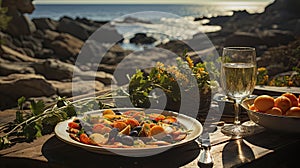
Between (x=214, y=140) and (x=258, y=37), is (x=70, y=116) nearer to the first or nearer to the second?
(x=214, y=140)

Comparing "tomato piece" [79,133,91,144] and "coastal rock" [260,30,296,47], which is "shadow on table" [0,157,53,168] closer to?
"tomato piece" [79,133,91,144]

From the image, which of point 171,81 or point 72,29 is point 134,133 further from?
point 72,29

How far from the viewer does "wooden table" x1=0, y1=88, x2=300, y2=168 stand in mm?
1429

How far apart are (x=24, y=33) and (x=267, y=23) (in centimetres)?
1146

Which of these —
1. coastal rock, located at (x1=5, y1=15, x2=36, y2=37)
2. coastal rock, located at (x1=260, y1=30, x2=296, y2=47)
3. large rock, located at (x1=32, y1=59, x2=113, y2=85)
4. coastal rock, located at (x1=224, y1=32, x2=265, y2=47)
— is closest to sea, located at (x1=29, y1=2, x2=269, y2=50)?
large rock, located at (x1=32, y1=59, x2=113, y2=85)

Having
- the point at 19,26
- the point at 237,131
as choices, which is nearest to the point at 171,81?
the point at 237,131

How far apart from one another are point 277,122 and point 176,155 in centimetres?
48

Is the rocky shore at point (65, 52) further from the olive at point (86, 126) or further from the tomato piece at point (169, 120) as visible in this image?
the olive at point (86, 126)

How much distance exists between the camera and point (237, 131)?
177cm

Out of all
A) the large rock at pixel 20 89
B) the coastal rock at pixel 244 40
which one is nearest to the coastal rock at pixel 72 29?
the coastal rock at pixel 244 40

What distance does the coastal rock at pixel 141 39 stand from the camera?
2178 centimetres


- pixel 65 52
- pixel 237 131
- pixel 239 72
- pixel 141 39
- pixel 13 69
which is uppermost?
pixel 239 72

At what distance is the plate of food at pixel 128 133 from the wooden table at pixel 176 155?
0.14ft

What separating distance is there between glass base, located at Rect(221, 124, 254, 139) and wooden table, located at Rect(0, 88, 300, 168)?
3cm
